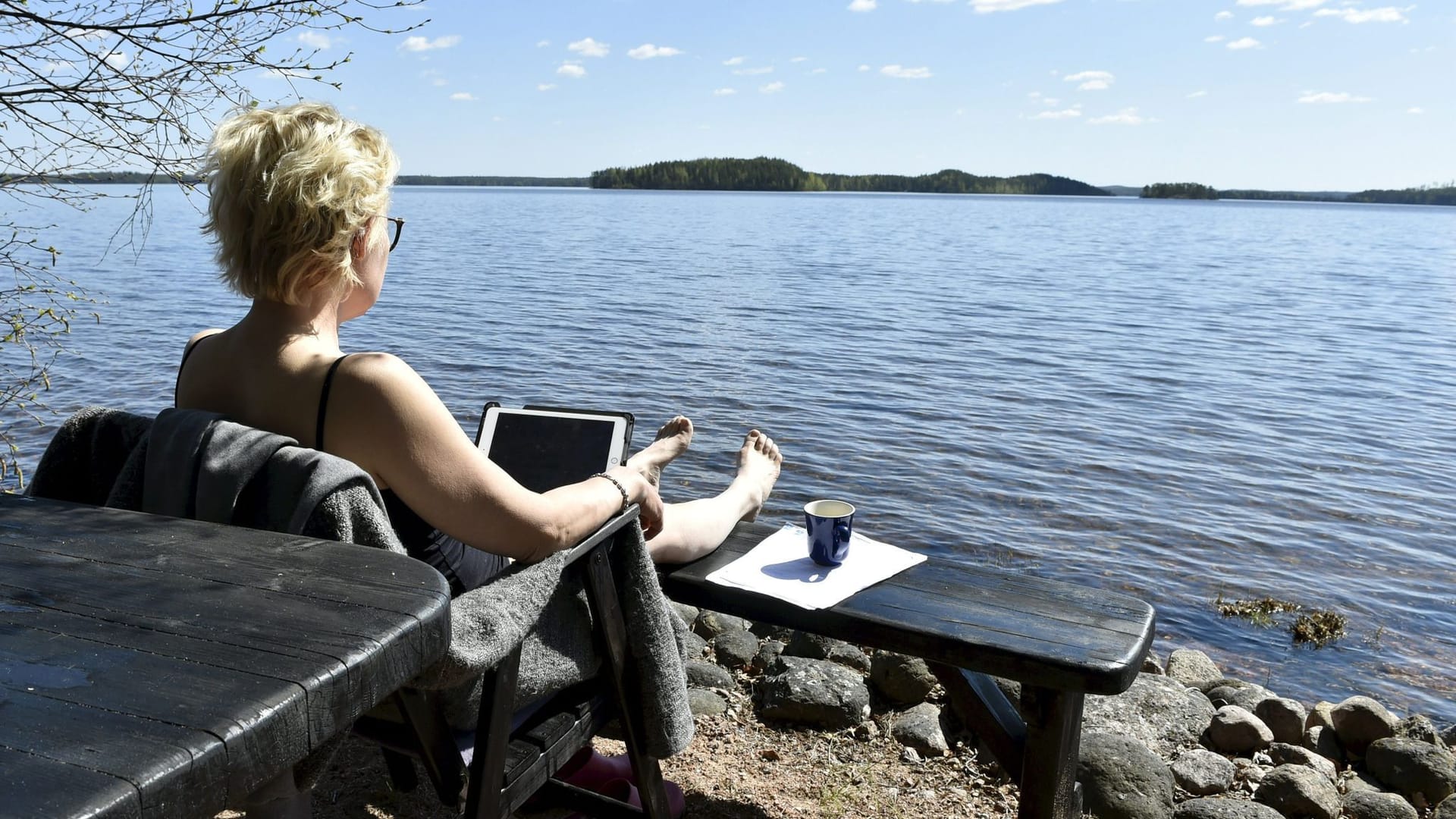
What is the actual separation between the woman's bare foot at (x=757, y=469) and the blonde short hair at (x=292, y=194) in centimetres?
148

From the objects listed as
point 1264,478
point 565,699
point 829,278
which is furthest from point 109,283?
point 565,699

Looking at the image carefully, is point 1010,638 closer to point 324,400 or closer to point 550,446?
point 550,446

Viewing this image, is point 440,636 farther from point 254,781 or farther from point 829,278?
point 829,278

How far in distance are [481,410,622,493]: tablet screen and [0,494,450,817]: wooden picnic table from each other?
1.21 m

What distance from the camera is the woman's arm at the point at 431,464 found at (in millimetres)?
2043

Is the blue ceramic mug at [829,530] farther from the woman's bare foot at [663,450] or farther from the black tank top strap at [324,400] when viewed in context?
the black tank top strap at [324,400]

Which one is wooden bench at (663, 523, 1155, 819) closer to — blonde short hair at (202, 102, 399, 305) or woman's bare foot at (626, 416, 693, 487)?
woman's bare foot at (626, 416, 693, 487)

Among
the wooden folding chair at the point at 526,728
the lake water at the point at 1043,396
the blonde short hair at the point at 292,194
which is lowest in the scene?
the lake water at the point at 1043,396

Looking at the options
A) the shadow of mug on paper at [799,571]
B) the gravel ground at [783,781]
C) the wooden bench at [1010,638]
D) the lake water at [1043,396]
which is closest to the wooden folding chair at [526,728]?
the wooden bench at [1010,638]

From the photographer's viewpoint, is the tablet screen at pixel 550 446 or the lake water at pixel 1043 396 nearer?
the tablet screen at pixel 550 446

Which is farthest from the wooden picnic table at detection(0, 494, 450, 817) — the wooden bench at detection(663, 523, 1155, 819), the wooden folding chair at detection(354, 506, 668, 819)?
the wooden bench at detection(663, 523, 1155, 819)

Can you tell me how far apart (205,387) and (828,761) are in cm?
235

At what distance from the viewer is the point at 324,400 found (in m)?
2.09

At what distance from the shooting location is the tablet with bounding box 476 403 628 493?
2924 millimetres
